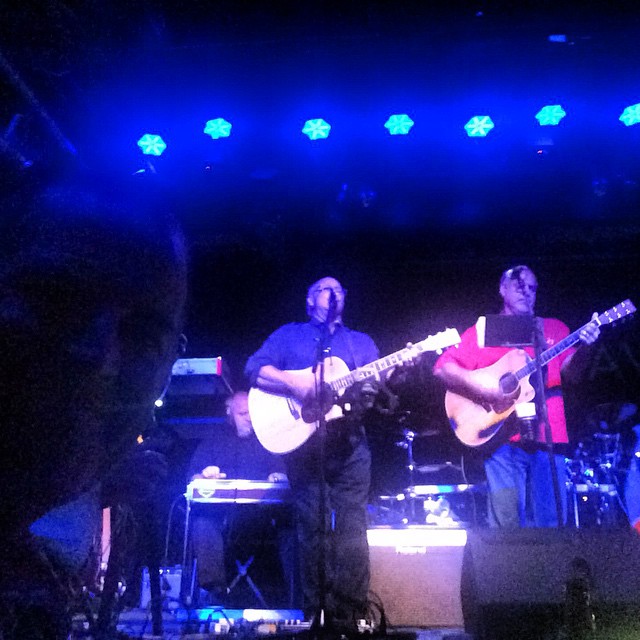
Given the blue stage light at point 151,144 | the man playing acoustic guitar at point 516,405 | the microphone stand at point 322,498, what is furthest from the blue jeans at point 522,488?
the blue stage light at point 151,144

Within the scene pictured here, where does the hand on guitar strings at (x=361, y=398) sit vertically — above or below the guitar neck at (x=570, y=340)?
below

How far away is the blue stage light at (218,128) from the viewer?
20.1 feet

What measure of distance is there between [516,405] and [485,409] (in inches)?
18.8

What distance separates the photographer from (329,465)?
4.79m

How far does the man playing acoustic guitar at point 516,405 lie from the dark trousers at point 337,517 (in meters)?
1.07

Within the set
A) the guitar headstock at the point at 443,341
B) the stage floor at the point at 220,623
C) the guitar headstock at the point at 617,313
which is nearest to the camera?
the stage floor at the point at 220,623

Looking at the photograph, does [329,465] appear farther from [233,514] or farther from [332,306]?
[233,514]

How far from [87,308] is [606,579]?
3.10 m

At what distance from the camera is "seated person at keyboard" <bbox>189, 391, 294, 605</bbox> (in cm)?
564

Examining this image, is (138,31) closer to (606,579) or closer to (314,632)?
(314,632)

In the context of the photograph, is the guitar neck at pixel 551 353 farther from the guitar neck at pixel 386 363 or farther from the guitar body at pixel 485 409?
the guitar neck at pixel 386 363

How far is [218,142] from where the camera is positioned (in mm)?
6266

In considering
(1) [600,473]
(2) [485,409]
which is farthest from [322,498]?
(1) [600,473]

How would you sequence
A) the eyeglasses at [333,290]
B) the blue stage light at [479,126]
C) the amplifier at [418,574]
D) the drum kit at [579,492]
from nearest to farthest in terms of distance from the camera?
the amplifier at [418,574]
the eyeglasses at [333,290]
the drum kit at [579,492]
the blue stage light at [479,126]
